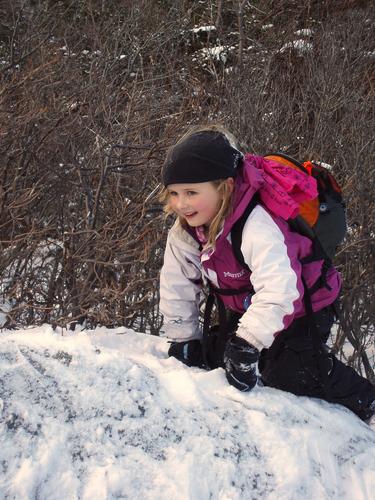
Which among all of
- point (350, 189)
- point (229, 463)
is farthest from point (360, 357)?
point (229, 463)

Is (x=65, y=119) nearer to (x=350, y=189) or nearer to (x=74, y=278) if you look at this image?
(x=74, y=278)

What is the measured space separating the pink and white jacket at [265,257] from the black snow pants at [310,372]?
108 mm

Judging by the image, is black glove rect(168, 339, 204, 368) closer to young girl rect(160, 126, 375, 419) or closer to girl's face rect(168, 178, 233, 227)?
young girl rect(160, 126, 375, 419)

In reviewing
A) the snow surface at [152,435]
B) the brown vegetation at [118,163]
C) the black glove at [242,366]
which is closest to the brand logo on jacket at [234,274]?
the black glove at [242,366]

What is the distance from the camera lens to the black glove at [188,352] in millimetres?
2441

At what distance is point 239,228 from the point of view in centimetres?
217

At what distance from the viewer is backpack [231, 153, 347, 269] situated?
7.20ft

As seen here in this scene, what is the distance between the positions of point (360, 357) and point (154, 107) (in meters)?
3.07

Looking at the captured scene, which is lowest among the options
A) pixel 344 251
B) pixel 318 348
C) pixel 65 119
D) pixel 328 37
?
pixel 344 251

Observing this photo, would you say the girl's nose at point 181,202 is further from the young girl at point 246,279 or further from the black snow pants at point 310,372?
the black snow pants at point 310,372

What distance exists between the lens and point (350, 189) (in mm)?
5039

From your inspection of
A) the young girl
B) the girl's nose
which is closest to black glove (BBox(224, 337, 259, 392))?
the young girl

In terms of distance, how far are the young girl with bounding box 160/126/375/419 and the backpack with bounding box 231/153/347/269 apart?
0.08 ft

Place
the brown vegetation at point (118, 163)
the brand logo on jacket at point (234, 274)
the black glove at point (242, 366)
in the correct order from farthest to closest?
the brown vegetation at point (118, 163), the brand logo on jacket at point (234, 274), the black glove at point (242, 366)
